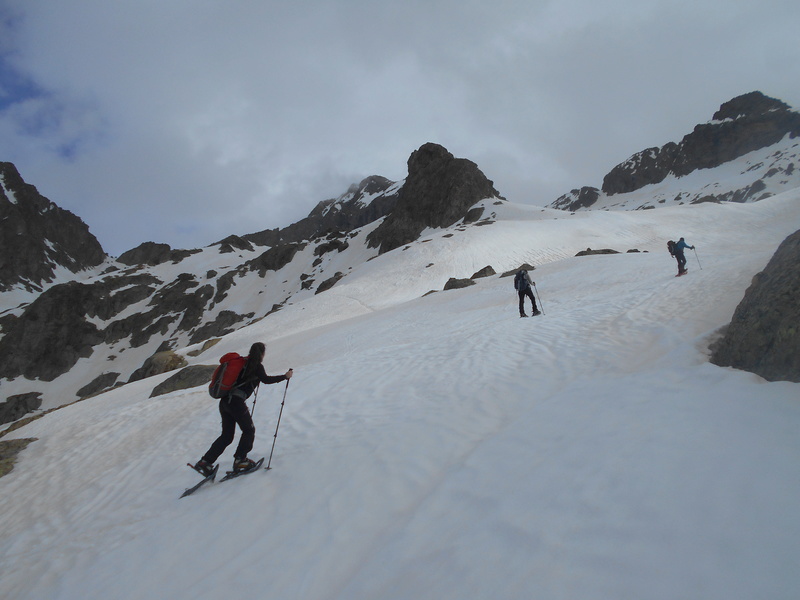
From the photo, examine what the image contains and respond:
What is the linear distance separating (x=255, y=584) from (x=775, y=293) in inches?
310

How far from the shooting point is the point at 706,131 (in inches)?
5591

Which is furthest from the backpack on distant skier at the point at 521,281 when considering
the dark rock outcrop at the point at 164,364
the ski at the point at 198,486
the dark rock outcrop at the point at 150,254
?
the dark rock outcrop at the point at 150,254

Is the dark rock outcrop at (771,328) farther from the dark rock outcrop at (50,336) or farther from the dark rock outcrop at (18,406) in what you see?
the dark rock outcrop at (50,336)

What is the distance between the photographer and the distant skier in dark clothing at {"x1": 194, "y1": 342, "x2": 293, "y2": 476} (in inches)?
246

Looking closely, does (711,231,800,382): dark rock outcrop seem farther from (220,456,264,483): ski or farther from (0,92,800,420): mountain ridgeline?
(0,92,800,420): mountain ridgeline

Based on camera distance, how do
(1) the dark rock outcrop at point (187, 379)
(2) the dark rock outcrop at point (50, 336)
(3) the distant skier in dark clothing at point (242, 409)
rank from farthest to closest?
(2) the dark rock outcrop at point (50, 336), (1) the dark rock outcrop at point (187, 379), (3) the distant skier in dark clothing at point (242, 409)

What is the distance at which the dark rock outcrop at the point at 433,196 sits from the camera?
86375mm

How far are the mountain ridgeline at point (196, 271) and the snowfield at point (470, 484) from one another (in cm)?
4564

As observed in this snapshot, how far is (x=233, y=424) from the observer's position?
6.45 meters

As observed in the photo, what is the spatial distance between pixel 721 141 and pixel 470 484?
613 ft

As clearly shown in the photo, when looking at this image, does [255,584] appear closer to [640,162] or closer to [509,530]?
[509,530]

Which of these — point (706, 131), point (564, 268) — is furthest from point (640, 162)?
point (564, 268)

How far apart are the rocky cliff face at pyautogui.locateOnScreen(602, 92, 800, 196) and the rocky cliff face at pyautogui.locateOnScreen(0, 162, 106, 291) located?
22964cm

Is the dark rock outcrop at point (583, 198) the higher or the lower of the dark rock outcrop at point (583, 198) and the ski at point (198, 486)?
the higher
